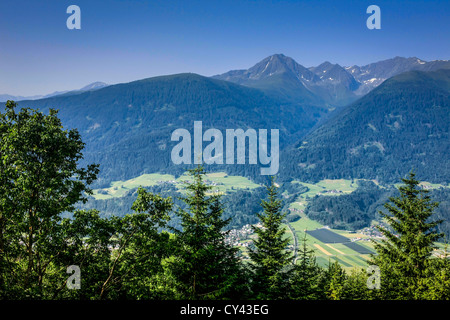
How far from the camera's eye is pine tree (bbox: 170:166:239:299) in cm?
1789

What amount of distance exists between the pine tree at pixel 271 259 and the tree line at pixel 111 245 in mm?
104

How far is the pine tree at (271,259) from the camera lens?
21875 millimetres

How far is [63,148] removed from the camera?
1331cm

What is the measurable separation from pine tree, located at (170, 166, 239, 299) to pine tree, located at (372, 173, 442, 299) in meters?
12.9

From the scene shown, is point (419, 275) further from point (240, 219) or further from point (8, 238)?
point (240, 219)

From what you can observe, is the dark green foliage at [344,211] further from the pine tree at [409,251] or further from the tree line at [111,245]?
the tree line at [111,245]

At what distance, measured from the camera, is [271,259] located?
74.1 ft

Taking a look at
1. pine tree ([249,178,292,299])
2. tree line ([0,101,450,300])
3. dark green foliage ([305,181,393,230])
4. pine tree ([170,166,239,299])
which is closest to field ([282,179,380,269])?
dark green foliage ([305,181,393,230])
